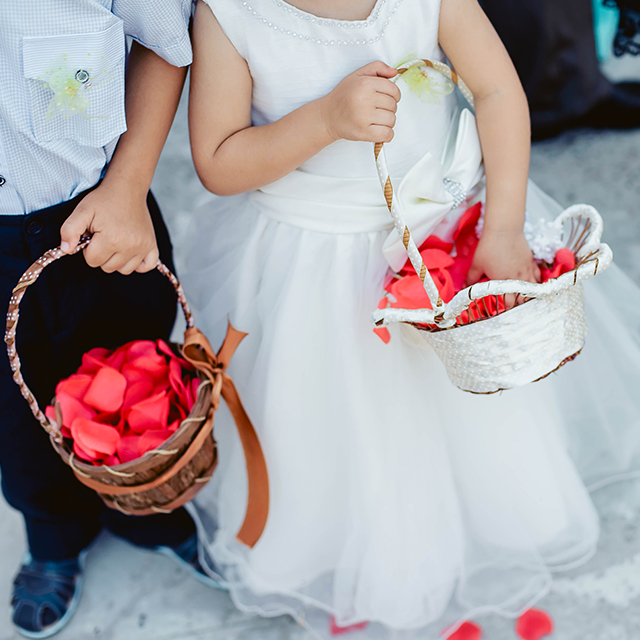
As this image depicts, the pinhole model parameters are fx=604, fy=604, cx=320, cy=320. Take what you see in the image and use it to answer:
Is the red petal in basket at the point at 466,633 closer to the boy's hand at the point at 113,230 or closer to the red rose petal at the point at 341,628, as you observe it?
the red rose petal at the point at 341,628

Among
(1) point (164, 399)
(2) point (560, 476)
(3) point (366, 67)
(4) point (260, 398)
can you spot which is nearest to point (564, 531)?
(2) point (560, 476)

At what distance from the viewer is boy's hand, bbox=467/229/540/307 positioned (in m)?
0.99

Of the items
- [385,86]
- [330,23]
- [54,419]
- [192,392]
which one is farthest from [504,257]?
[54,419]

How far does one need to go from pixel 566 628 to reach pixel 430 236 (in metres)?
0.89

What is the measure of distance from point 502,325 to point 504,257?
9.0 inches

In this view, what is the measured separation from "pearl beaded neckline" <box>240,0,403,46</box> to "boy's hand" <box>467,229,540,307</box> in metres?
0.36

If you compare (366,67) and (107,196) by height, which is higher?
(366,67)

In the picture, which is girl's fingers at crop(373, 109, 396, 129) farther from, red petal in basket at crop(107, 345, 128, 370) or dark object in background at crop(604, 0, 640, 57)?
dark object in background at crop(604, 0, 640, 57)

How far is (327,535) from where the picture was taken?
125 centimetres

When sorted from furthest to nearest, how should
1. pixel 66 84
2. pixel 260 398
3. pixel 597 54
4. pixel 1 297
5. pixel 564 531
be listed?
pixel 597 54 → pixel 564 531 → pixel 260 398 → pixel 1 297 → pixel 66 84

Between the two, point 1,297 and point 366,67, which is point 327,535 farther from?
point 366,67

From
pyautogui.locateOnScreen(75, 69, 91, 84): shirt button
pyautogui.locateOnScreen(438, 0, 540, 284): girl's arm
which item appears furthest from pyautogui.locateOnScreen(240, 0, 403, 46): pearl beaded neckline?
pyautogui.locateOnScreen(75, 69, 91, 84): shirt button

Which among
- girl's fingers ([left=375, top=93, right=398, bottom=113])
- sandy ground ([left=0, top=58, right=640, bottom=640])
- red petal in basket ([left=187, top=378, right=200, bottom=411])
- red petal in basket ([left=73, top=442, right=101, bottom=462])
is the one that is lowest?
sandy ground ([left=0, top=58, right=640, bottom=640])

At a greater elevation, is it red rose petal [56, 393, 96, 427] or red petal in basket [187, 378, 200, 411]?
red rose petal [56, 393, 96, 427]
